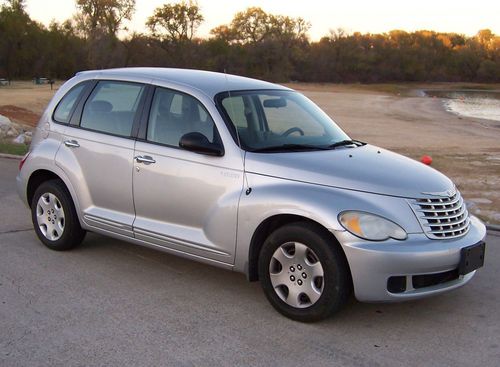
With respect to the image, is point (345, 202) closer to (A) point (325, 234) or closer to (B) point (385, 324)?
(A) point (325, 234)

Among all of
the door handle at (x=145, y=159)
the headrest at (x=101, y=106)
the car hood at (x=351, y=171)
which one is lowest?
the door handle at (x=145, y=159)

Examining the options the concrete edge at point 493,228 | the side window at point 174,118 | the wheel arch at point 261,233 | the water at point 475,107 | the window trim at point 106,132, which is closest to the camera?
the wheel arch at point 261,233

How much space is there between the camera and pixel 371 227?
425 cm

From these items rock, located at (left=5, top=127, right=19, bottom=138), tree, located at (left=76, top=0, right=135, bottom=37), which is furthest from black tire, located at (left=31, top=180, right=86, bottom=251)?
tree, located at (left=76, top=0, right=135, bottom=37)

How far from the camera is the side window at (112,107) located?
5586mm

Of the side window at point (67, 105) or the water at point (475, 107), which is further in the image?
the water at point (475, 107)

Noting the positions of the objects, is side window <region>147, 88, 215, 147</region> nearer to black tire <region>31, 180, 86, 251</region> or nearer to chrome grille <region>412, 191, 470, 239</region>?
black tire <region>31, 180, 86, 251</region>

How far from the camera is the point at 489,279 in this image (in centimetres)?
565

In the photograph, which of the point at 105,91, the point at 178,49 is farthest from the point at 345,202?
the point at 178,49

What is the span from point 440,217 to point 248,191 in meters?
1.40

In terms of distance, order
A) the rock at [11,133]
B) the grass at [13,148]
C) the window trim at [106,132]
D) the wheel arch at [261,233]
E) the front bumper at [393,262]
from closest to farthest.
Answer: the front bumper at [393,262]
the wheel arch at [261,233]
the window trim at [106,132]
the grass at [13,148]
the rock at [11,133]

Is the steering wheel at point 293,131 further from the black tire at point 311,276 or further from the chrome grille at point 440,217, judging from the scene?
the chrome grille at point 440,217

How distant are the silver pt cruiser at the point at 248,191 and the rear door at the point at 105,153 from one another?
0.01m

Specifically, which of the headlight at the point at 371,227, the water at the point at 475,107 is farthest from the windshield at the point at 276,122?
the water at the point at 475,107
